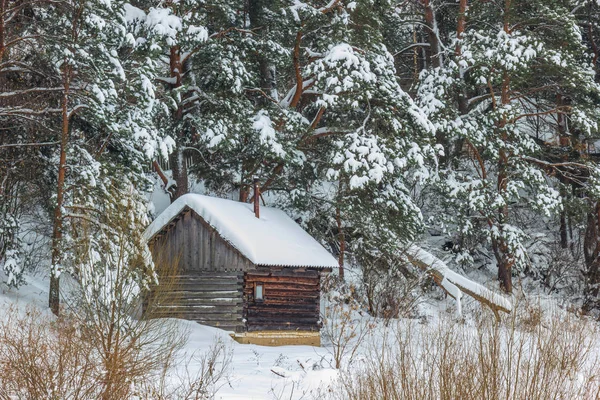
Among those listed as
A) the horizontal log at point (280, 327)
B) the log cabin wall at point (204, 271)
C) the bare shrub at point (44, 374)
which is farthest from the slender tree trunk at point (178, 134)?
the bare shrub at point (44, 374)

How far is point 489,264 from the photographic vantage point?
3234 centimetres

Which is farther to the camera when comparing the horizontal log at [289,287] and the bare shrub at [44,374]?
the horizontal log at [289,287]

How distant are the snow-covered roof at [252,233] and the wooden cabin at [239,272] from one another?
3cm

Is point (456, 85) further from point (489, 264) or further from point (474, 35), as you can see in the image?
point (489, 264)

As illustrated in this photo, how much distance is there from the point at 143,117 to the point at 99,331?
11.9 meters

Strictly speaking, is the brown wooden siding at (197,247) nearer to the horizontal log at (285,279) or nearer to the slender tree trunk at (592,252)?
the horizontal log at (285,279)

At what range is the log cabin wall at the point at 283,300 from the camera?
71.7 feet

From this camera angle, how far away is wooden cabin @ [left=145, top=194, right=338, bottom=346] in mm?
21562

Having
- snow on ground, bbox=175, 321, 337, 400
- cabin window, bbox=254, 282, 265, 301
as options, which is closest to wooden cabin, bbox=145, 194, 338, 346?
cabin window, bbox=254, 282, 265, 301

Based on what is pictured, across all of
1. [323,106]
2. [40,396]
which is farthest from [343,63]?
[40,396]

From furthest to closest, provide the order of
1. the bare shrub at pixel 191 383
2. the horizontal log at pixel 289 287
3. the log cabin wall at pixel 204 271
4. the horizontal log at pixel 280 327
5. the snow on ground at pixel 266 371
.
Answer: the horizontal log at pixel 289 287, the horizontal log at pixel 280 327, the log cabin wall at pixel 204 271, the snow on ground at pixel 266 371, the bare shrub at pixel 191 383

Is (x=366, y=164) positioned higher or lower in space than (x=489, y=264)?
higher

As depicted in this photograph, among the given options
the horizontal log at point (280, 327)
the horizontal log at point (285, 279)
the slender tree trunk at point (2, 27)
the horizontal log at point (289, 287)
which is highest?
the slender tree trunk at point (2, 27)

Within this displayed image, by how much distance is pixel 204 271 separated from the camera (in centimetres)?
2220
